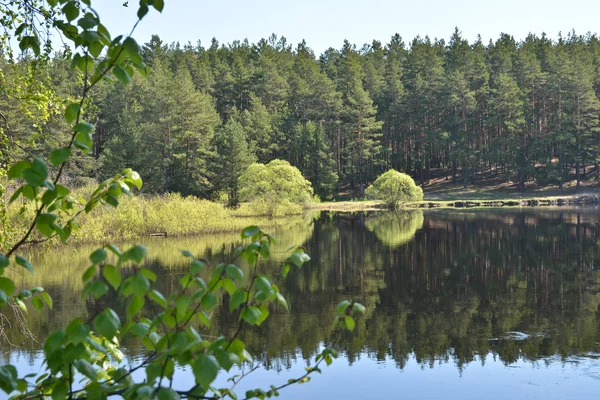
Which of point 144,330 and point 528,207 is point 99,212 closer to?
point 144,330

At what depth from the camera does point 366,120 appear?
232ft

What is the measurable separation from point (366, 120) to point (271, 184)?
85.2ft

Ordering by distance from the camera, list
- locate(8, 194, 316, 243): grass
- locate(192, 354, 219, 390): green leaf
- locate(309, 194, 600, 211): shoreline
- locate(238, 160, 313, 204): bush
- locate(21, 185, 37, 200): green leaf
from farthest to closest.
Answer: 1. locate(309, 194, 600, 211): shoreline
2. locate(238, 160, 313, 204): bush
3. locate(8, 194, 316, 243): grass
4. locate(21, 185, 37, 200): green leaf
5. locate(192, 354, 219, 390): green leaf

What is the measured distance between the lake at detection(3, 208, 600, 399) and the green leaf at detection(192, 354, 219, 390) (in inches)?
157

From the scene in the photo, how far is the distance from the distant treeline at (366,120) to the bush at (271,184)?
19.7 feet

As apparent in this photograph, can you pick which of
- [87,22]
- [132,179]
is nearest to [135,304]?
[132,179]

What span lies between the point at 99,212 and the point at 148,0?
99.6 ft

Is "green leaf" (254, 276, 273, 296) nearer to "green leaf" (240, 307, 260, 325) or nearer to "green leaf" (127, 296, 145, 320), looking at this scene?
"green leaf" (240, 307, 260, 325)

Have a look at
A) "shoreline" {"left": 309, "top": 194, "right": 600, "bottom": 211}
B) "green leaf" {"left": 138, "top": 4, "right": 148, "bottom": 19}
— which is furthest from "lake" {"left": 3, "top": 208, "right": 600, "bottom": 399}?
"shoreline" {"left": 309, "top": 194, "right": 600, "bottom": 211}

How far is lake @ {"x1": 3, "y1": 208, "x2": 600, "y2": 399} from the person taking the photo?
10.4m

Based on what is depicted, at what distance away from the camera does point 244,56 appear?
10075 cm

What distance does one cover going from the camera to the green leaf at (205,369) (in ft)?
6.77

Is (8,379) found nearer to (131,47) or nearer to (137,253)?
(137,253)

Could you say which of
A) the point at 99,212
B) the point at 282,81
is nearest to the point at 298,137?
the point at 282,81
